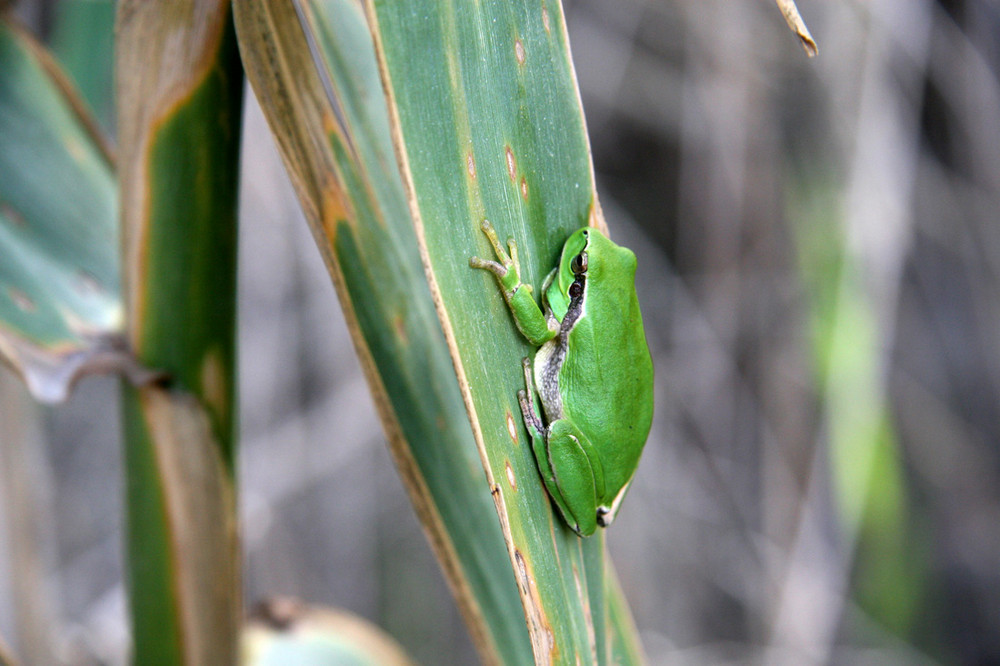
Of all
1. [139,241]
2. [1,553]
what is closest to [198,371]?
[139,241]

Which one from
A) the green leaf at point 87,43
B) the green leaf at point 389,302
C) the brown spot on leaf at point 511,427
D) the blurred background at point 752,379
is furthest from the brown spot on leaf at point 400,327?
the blurred background at point 752,379

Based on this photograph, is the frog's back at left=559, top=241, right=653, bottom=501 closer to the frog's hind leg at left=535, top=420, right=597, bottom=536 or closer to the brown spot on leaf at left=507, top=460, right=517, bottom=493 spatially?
the frog's hind leg at left=535, top=420, right=597, bottom=536

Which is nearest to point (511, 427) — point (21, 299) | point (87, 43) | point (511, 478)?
point (511, 478)

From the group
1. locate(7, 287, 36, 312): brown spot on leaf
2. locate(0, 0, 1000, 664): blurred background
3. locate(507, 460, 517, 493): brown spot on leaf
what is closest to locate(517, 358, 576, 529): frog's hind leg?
locate(507, 460, 517, 493): brown spot on leaf

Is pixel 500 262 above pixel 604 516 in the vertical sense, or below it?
above

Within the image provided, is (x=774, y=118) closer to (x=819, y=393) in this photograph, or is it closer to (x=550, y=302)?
(x=819, y=393)

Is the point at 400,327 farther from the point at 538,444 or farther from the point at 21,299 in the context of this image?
the point at 21,299
